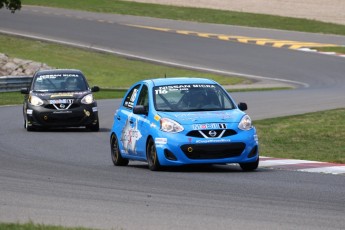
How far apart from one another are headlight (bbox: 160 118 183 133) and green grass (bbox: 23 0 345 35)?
39433mm

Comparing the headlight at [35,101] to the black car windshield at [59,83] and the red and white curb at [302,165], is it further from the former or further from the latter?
the red and white curb at [302,165]

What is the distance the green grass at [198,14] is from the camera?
56.4m

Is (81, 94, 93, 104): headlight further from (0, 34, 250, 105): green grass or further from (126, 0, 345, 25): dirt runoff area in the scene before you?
(126, 0, 345, 25): dirt runoff area

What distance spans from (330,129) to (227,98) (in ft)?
23.4

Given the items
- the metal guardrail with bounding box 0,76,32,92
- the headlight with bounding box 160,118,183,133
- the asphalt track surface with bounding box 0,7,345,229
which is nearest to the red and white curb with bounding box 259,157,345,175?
the asphalt track surface with bounding box 0,7,345,229

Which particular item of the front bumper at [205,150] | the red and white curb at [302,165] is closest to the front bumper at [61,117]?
the red and white curb at [302,165]

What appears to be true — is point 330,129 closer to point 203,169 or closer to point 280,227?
point 203,169

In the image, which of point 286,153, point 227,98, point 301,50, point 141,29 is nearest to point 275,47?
point 301,50

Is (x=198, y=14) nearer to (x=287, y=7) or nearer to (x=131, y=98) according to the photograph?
(x=287, y=7)

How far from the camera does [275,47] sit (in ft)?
165

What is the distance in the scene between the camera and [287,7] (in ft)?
199

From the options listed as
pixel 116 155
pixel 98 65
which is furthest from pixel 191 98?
pixel 98 65

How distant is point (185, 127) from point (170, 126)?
23 cm

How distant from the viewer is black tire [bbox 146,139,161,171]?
16.1 meters
